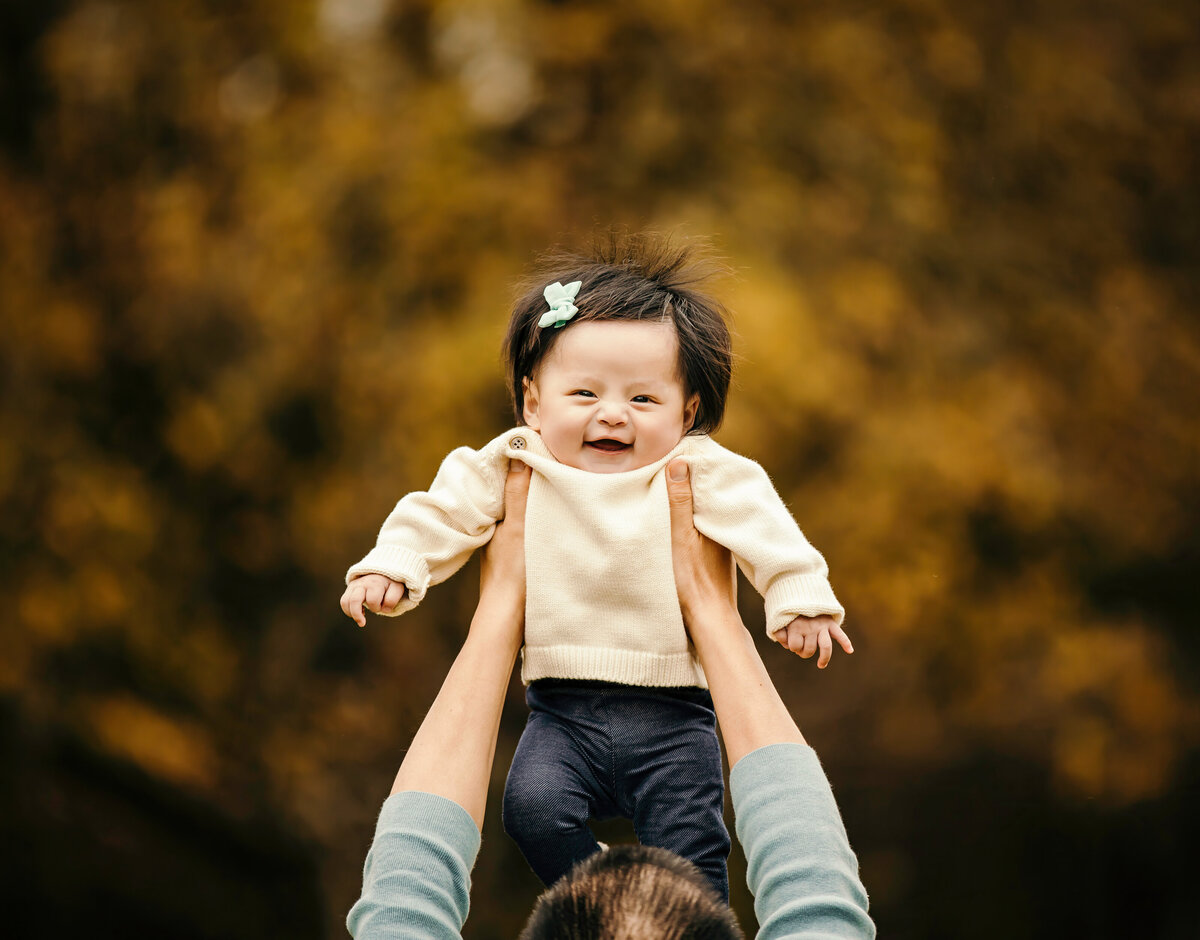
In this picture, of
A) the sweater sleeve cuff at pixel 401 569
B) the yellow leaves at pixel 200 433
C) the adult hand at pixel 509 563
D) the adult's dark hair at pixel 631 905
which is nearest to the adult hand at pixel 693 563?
the adult hand at pixel 509 563

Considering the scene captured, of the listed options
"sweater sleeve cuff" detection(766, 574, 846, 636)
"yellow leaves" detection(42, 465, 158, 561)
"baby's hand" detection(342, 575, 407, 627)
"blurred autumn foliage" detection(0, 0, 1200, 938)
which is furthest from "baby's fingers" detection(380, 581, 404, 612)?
"yellow leaves" detection(42, 465, 158, 561)

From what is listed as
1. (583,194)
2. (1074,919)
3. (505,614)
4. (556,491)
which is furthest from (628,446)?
(1074,919)

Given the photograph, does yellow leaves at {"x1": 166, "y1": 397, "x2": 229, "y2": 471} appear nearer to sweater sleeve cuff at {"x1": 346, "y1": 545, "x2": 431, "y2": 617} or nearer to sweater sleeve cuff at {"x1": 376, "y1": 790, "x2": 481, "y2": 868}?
sweater sleeve cuff at {"x1": 346, "y1": 545, "x2": 431, "y2": 617}

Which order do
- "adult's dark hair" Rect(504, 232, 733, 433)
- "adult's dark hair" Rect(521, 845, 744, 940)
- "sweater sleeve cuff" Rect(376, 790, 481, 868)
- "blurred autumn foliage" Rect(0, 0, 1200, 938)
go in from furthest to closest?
"blurred autumn foliage" Rect(0, 0, 1200, 938) → "adult's dark hair" Rect(504, 232, 733, 433) → "sweater sleeve cuff" Rect(376, 790, 481, 868) → "adult's dark hair" Rect(521, 845, 744, 940)

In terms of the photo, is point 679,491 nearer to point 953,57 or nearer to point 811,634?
point 811,634

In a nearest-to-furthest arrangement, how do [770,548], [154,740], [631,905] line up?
[631,905]
[770,548]
[154,740]

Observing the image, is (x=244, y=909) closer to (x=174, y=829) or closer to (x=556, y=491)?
(x=174, y=829)

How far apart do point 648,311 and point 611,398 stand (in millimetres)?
144

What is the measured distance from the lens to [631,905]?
1006mm

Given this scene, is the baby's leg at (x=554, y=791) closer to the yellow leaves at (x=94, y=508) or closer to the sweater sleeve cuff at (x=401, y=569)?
the sweater sleeve cuff at (x=401, y=569)

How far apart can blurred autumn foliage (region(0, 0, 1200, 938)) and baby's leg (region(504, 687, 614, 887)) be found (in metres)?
2.99

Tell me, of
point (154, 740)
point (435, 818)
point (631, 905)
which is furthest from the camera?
point (154, 740)

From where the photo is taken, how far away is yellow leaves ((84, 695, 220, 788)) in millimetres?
4680

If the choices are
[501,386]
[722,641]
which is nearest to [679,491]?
[722,641]
